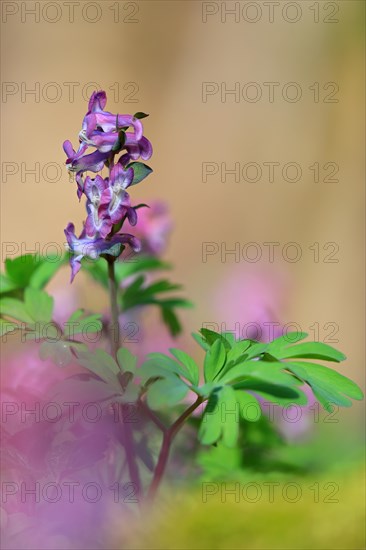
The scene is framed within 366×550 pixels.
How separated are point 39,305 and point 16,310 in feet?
0.13

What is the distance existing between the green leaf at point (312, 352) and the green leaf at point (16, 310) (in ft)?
1.27

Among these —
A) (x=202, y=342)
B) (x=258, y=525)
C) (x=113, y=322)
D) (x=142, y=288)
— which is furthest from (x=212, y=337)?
(x=142, y=288)

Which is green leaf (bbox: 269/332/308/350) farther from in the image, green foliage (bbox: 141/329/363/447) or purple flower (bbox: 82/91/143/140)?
purple flower (bbox: 82/91/143/140)

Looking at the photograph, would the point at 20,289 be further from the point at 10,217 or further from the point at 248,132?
the point at 248,132

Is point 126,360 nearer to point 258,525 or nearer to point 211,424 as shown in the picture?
point 211,424

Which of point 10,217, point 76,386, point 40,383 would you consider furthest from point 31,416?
point 10,217

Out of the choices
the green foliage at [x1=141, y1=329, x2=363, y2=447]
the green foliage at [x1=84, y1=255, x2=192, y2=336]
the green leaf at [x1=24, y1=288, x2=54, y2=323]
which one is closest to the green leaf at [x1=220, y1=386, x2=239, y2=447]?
the green foliage at [x1=141, y1=329, x2=363, y2=447]

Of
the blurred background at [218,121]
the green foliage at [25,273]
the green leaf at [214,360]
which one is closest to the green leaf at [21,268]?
the green foliage at [25,273]

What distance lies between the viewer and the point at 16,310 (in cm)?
100

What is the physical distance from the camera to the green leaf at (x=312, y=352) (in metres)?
0.84

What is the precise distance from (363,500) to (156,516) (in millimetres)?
259

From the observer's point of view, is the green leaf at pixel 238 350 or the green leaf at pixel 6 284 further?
the green leaf at pixel 6 284

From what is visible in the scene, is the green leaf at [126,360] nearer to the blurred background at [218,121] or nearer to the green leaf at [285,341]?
the green leaf at [285,341]

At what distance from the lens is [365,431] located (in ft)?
5.91
